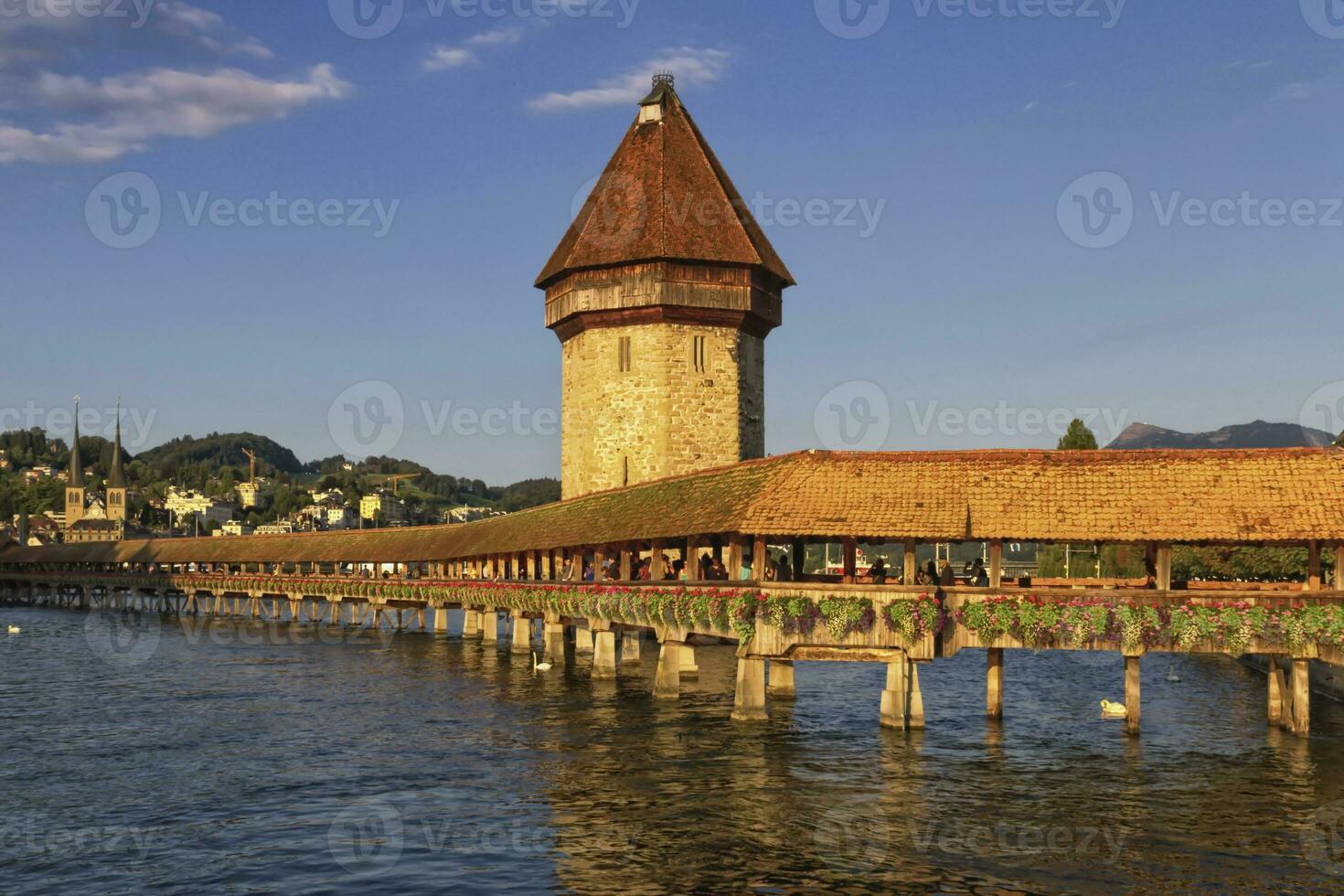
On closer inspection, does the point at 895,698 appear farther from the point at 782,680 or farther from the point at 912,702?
the point at 782,680

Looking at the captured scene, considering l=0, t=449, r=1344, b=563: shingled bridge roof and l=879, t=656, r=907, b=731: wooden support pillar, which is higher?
l=0, t=449, r=1344, b=563: shingled bridge roof

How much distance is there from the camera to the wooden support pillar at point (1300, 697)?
2630 cm

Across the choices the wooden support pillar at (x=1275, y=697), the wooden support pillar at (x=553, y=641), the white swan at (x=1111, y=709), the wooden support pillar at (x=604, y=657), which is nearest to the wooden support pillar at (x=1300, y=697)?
the wooden support pillar at (x=1275, y=697)

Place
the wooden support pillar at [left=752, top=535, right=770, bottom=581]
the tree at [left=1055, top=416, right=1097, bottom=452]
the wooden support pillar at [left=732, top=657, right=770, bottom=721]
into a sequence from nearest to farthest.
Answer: the wooden support pillar at [left=752, top=535, right=770, bottom=581]
the wooden support pillar at [left=732, top=657, right=770, bottom=721]
the tree at [left=1055, top=416, right=1097, bottom=452]

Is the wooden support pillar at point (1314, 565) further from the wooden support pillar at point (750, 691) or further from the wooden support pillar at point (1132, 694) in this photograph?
the wooden support pillar at point (750, 691)

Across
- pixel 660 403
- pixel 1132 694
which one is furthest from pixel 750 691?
pixel 660 403

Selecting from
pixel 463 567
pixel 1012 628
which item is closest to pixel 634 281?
pixel 463 567

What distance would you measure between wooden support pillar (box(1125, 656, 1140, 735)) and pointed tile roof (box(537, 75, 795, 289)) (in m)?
29.4

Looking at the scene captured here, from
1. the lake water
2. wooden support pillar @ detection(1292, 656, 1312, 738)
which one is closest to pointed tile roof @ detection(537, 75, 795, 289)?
A: the lake water

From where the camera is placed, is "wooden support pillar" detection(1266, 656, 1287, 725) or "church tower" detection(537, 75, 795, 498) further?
"church tower" detection(537, 75, 795, 498)

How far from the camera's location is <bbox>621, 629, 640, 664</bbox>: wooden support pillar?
4614cm

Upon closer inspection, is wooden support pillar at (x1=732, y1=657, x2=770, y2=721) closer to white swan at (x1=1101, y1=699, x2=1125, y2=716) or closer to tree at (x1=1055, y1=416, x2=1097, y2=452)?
white swan at (x1=1101, y1=699, x2=1125, y2=716)

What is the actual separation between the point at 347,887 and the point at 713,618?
12044 millimetres

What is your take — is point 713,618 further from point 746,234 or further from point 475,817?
point 746,234
